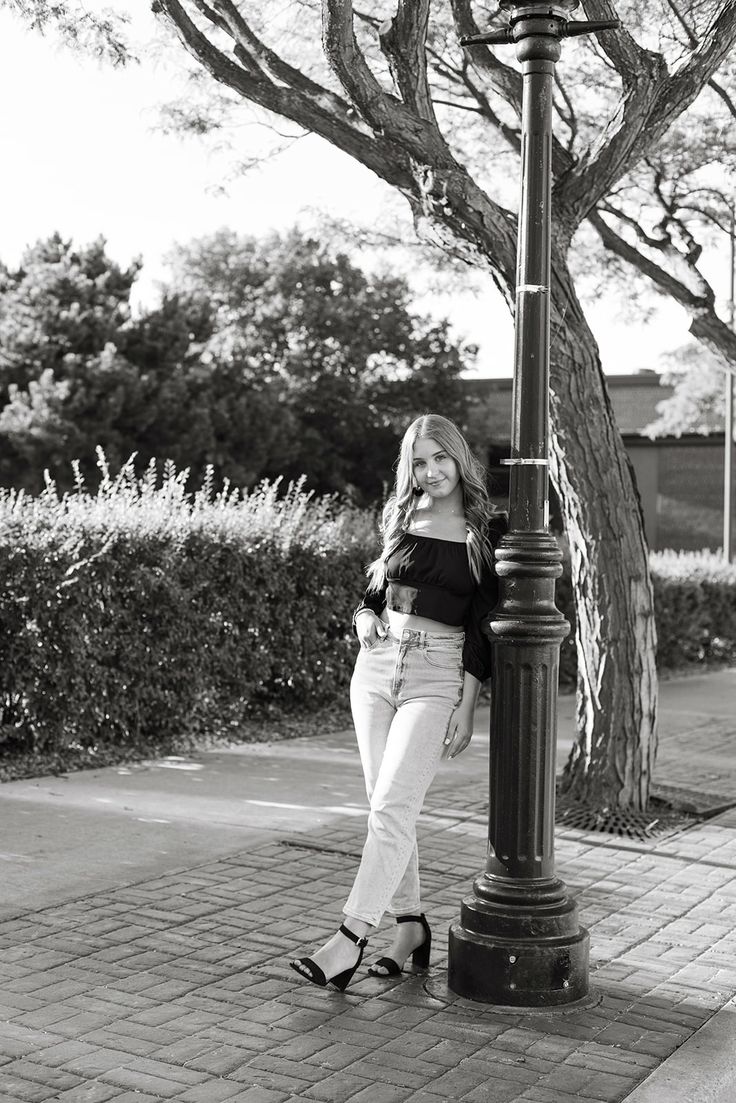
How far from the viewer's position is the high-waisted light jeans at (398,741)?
14.3 ft

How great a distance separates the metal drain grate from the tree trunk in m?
0.07

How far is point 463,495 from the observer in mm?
4750

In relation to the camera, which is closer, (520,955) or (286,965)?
(520,955)

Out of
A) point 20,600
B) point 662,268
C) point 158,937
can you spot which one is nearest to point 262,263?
point 662,268

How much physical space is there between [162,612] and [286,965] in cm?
491

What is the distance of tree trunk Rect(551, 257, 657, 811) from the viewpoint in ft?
23.8

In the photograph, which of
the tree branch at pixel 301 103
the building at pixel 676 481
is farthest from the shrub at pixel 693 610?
the building at pixel 676 481

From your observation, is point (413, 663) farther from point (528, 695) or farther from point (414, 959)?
point (414, 959)

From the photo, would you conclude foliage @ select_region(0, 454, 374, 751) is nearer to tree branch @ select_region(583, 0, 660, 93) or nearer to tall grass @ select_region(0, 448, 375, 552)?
tall grass @ select_region(0, 448, 375, 552)

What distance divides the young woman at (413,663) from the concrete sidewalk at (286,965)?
0.27 metres

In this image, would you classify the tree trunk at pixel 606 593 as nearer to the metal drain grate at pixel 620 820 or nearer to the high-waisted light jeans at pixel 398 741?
the metal drain grate at pixel 620 820

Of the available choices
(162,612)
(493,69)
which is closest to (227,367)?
(162,612)

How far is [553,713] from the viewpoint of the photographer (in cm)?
446

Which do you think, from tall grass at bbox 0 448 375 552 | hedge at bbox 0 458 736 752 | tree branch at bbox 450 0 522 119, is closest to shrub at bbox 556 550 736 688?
tall grass at bbox 0 448 375 552
